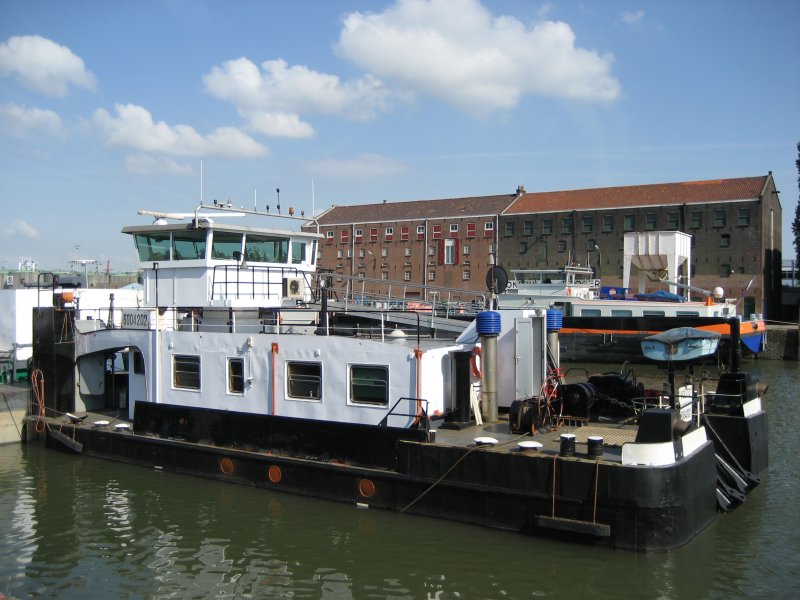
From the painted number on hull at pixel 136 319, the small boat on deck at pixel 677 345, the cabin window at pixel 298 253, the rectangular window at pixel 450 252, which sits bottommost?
the small boat on deck at pixel 677 345

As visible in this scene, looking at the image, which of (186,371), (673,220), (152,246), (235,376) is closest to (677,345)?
(235,376)

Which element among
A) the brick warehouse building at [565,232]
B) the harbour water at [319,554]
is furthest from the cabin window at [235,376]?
the brick warehouse building at [565,232]

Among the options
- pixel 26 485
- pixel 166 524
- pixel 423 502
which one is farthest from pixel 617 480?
pixel 26 485

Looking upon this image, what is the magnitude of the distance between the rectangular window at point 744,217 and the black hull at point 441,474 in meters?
43.7

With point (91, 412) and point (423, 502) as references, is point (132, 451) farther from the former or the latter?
point (423, 502)

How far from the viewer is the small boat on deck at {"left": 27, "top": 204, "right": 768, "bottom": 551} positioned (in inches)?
370

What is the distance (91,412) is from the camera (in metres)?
16.4

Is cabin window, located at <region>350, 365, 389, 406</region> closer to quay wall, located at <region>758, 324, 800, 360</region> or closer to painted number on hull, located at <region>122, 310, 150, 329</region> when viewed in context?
painted number on hull, located at <region>122, 310, 150, 329</region>

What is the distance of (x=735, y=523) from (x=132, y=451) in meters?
11.0

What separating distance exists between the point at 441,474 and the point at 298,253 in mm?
8383

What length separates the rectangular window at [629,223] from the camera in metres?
52.3

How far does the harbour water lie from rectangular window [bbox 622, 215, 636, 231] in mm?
41679

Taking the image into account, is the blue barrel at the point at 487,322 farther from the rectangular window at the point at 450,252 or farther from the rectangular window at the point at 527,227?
the rectangular window at the point at 450,252

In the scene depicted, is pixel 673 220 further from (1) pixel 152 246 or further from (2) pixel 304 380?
(2) pixel 304 380
